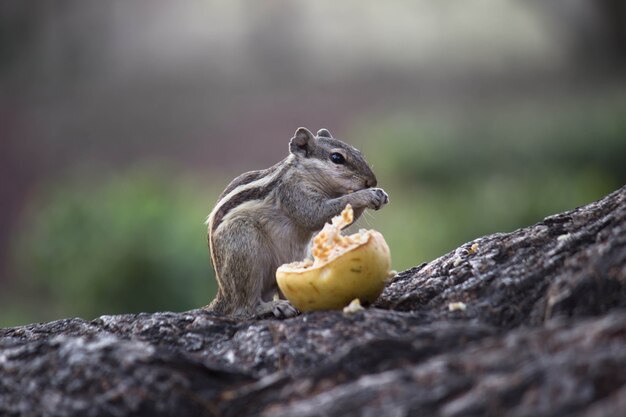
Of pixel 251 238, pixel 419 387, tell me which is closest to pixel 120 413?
pixel 419 387

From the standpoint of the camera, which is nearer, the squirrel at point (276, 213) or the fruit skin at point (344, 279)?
the fruit skin at point (344, 279)

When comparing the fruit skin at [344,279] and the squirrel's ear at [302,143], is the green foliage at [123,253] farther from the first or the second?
the fruit skin at [344,279]

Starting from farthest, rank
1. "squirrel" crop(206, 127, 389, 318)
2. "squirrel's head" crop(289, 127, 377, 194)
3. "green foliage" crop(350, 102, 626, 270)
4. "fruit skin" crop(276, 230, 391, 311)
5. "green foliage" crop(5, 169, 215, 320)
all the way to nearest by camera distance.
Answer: "green foliage" crop(350, 102, 626, 270) < "green foliage" crop(5, 169, 215, 320) < "squirrel's head" crop(289, 127, 377, 194) < "squirrel" crop(206, 127, 389, 318) < "fruit skin" crop(276, 230, 391, 311)

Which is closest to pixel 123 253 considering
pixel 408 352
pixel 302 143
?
pixel 302 143

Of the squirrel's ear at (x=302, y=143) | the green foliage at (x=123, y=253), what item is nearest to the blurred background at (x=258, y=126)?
the green foliage at (x=123, y=253)

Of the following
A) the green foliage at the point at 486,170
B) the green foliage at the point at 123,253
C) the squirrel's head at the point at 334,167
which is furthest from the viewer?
Answer: the green foliage at the point at 486,170

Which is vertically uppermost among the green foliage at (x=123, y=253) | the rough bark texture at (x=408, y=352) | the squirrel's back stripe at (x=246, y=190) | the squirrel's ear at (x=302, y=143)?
the green foliage at (x=123, y=253)

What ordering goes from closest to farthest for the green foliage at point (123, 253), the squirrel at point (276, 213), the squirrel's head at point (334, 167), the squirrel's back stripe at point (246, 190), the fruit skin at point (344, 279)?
the fruit skin at point (344, 279)
the squirrel at point (276, 213)
the squirrel's back stripe at point (246, 190)
the squirrel's head at point (334, 167)
the green foliage at point (123, 253)

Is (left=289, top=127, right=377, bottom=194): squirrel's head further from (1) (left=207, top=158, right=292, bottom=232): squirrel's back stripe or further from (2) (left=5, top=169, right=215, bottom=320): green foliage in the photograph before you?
(2) (left=5, top=169, right=215, bottom=320): green foliage

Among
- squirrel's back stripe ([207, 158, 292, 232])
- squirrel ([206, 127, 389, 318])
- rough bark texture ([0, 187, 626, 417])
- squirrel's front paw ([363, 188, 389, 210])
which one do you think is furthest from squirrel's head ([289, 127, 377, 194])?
rough bark texture ([0, 187, 626, 417])
